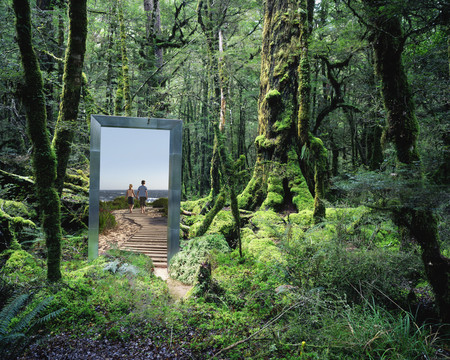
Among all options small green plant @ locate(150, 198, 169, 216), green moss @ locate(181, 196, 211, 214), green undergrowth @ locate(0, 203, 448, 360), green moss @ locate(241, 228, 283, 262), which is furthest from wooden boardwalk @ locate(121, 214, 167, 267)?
green moss @ locate(181, 196, 211, 214)

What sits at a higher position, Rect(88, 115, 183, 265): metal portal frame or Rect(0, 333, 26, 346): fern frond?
Rect(88, 115, 183, 265): metal portal frame

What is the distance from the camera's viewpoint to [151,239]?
5.96 m

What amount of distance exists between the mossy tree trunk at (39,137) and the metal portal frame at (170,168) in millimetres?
1996

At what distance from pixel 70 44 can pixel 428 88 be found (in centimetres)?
679

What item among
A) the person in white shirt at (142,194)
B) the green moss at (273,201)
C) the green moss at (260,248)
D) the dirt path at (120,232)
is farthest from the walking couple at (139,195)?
the green moss at (273,201)

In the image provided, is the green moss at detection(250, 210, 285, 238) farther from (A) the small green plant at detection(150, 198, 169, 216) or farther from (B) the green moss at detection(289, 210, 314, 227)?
(A) the small green plant at detection(150, 198, 169, 216)

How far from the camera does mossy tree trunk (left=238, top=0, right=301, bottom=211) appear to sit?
7.59 metres

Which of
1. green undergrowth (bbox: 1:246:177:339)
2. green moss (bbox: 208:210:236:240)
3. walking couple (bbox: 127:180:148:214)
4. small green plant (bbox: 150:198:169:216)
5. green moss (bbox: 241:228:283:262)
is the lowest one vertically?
green undergrowth (bbox: 1:246:177:339)

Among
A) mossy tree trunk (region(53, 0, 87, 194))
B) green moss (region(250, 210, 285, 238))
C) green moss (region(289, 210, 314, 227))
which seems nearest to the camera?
mossy tree trunk (region(53, 0, 87, 194))

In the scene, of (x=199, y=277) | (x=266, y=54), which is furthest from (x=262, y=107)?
(x=199, y=277)

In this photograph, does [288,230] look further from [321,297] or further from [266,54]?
[266,54]

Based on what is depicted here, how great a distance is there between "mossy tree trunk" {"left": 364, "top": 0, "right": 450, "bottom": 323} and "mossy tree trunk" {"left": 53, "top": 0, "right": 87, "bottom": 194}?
4.35 meters

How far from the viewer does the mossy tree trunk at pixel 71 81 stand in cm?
453

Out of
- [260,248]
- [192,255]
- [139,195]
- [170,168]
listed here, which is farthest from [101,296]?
[170,168]
